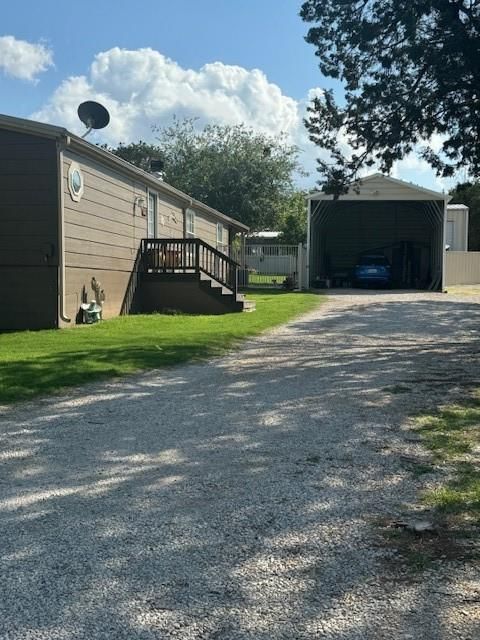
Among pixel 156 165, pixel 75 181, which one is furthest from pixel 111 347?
pixel 156 165

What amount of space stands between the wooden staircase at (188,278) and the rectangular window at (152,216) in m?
0.77

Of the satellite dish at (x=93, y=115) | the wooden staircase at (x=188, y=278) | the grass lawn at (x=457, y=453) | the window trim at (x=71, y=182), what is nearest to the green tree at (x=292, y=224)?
the wooden staircase at (x=188, y=278)

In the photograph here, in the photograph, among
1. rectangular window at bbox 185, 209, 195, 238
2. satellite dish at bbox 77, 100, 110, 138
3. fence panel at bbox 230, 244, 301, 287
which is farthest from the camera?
fence panel at bbox 230, 244, 301, 287

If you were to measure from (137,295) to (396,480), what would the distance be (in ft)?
44.8

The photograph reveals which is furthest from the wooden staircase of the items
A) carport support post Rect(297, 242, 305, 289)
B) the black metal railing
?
carport support post Rect(297, 242, 305, 289)

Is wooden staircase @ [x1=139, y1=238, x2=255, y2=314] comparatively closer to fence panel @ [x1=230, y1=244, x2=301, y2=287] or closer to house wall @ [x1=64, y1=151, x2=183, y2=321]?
house wall @ [x1=64, y1=151, x2=183, y2=321]

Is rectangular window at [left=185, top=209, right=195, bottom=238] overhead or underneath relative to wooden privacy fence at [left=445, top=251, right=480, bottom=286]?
overhead

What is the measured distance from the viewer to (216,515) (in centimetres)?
362

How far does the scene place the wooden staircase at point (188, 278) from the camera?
55.3 feet

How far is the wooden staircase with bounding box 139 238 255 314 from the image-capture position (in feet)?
55.3

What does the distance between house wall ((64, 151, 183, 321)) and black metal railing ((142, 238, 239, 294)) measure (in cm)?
47

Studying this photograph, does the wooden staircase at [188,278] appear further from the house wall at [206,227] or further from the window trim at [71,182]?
the house wall at [206,227]

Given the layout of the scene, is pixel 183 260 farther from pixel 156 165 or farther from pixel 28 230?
pixel 156 165

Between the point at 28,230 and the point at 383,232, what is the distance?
73.8ft
